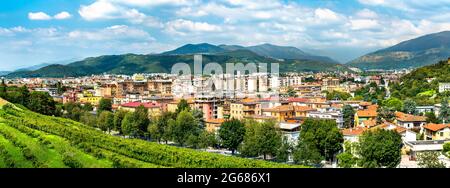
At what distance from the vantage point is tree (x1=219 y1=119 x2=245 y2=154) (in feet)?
46.1

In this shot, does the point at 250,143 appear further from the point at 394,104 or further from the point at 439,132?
the point at 394,104

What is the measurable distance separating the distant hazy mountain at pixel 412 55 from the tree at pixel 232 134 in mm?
83303

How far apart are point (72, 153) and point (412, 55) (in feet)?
346

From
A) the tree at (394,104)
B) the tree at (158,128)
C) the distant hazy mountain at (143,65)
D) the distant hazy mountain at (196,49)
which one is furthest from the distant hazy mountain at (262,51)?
the tree at (158,128)

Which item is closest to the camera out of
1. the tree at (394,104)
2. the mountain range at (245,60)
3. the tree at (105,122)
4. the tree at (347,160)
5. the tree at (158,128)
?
the tree at (347,160)

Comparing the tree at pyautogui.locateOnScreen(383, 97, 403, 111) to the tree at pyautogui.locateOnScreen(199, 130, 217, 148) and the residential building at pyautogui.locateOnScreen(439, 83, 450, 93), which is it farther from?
the tree at pyautogui.locateOnScreen(199, 130, 217, 148)

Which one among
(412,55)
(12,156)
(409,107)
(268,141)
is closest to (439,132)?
(268,141)

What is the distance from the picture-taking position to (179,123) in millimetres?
15414

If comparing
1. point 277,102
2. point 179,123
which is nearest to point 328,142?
point 179,123

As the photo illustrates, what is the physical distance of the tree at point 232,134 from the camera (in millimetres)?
14062

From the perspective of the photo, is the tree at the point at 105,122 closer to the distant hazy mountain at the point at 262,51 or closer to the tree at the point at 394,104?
the tree at the point at 394,104
